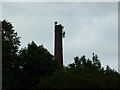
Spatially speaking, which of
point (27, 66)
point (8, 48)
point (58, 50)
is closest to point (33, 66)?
point (27, 66)

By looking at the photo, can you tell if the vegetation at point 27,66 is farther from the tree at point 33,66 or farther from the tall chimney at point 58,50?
the tall chimney at point 58,50

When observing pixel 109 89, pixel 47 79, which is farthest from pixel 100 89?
pixel 47 79

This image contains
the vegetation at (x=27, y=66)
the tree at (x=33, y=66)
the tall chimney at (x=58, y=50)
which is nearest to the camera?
the vegetation at (x=27, y=66)

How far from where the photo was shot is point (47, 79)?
5294 centimetres

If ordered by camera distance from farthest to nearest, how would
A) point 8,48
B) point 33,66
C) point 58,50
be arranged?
point 58,50, point 33,66, point 8,48

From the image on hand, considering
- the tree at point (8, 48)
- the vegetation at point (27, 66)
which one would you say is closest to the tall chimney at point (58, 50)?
the vegetation at point (27, 66)

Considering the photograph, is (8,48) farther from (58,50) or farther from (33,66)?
(58,50)

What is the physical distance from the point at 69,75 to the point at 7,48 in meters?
13.0

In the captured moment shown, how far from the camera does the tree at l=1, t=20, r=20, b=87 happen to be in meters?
57.3

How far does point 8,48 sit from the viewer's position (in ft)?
196

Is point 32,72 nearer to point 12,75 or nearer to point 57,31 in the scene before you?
point 12,75

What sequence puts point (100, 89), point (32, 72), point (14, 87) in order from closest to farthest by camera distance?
point (100, 89), point (14, 87), point (32, 72)

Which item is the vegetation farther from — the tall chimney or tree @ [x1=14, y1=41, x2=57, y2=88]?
the tall chimney

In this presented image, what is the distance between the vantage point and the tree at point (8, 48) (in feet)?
188
